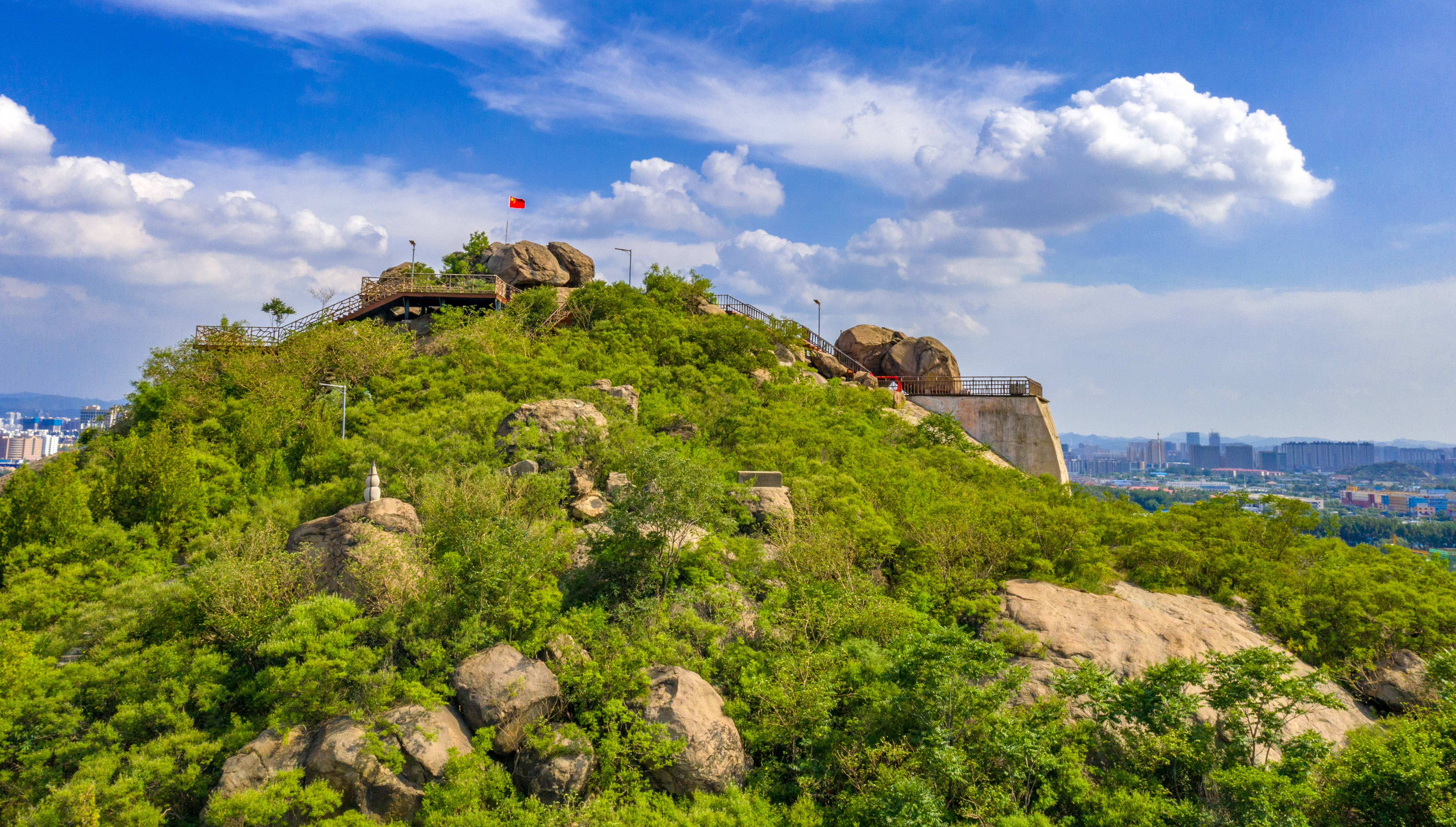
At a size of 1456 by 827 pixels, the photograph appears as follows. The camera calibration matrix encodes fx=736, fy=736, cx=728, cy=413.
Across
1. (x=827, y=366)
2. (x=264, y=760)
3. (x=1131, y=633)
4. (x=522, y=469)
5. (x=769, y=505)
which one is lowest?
(x=264, y=760)

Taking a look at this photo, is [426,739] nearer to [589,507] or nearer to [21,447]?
[589,507]

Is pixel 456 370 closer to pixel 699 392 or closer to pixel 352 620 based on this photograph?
pixel 699 392

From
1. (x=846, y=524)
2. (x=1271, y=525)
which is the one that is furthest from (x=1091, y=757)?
(x=1271, y=525)

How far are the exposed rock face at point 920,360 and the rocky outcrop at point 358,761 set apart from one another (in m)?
36.9

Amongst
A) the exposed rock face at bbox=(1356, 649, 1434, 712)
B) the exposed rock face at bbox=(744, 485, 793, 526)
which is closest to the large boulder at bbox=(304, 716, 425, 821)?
the exposed rock face at bbox=(744, 485, 793, 526)

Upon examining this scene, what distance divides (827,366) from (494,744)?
1307 inches

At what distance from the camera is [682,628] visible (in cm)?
1566

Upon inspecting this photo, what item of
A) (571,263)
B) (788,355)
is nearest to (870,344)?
(788,355)

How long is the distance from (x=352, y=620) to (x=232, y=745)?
257cm

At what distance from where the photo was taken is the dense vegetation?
12086 millimetres

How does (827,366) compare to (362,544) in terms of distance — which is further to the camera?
(827,366)

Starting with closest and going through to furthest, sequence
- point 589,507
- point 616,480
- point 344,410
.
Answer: point 589,507 → point 616,480 → point 344,410

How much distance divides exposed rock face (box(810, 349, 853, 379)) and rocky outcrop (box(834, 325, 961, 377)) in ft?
9.50

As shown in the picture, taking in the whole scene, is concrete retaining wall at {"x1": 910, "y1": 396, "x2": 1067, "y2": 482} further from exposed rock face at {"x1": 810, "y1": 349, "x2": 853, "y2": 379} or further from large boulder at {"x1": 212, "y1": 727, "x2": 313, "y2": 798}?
large boulder at {"x1": 212, "y1": 727, "x2": 313, "y2": 798}
